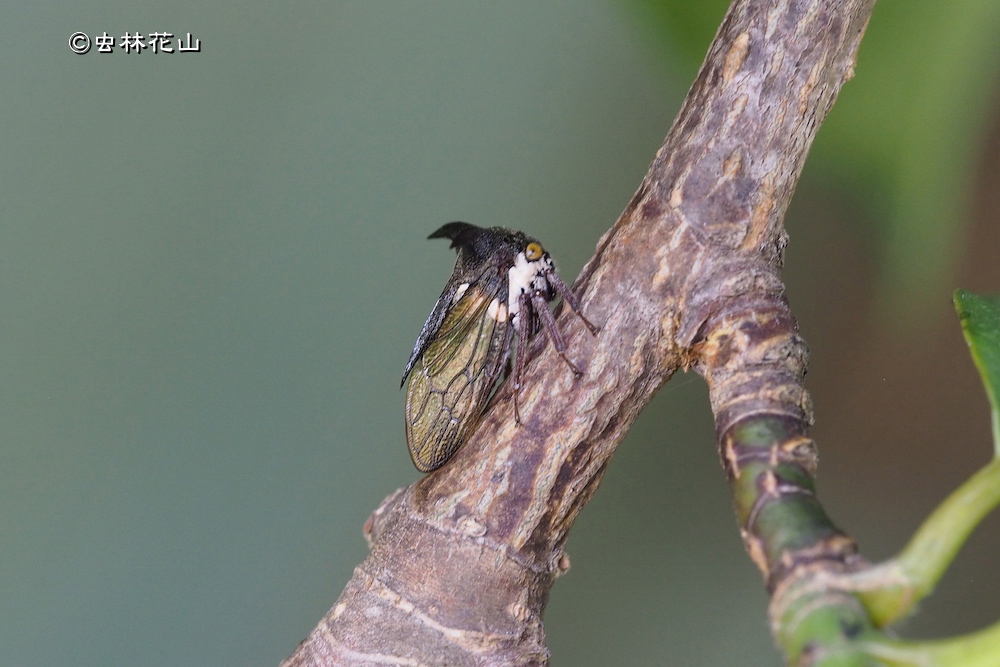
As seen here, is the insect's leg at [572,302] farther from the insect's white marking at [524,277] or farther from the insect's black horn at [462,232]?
the insect's black horn at [462,232]

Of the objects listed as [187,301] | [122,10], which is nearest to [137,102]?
[122,10]

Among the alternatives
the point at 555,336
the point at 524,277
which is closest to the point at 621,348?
the point at 555,336

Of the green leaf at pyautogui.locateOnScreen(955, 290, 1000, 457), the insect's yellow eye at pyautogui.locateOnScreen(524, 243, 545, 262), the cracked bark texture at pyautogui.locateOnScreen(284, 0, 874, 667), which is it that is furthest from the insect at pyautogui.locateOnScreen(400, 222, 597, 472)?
the green leaf at pyautogui.locateOnScreen(955, 290, 1000, 457)

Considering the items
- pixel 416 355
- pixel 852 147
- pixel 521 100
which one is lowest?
pixel 416 355

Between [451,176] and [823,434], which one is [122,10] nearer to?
[451,176]

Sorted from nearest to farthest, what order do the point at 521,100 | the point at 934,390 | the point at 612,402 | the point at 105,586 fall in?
the point at 612,402 < the point at 934,390 < the point at 105,586 < the point at 521,100

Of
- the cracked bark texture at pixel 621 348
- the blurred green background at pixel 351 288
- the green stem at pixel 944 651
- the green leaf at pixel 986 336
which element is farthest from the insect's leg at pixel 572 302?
the blurred green background at pixel 351 288
